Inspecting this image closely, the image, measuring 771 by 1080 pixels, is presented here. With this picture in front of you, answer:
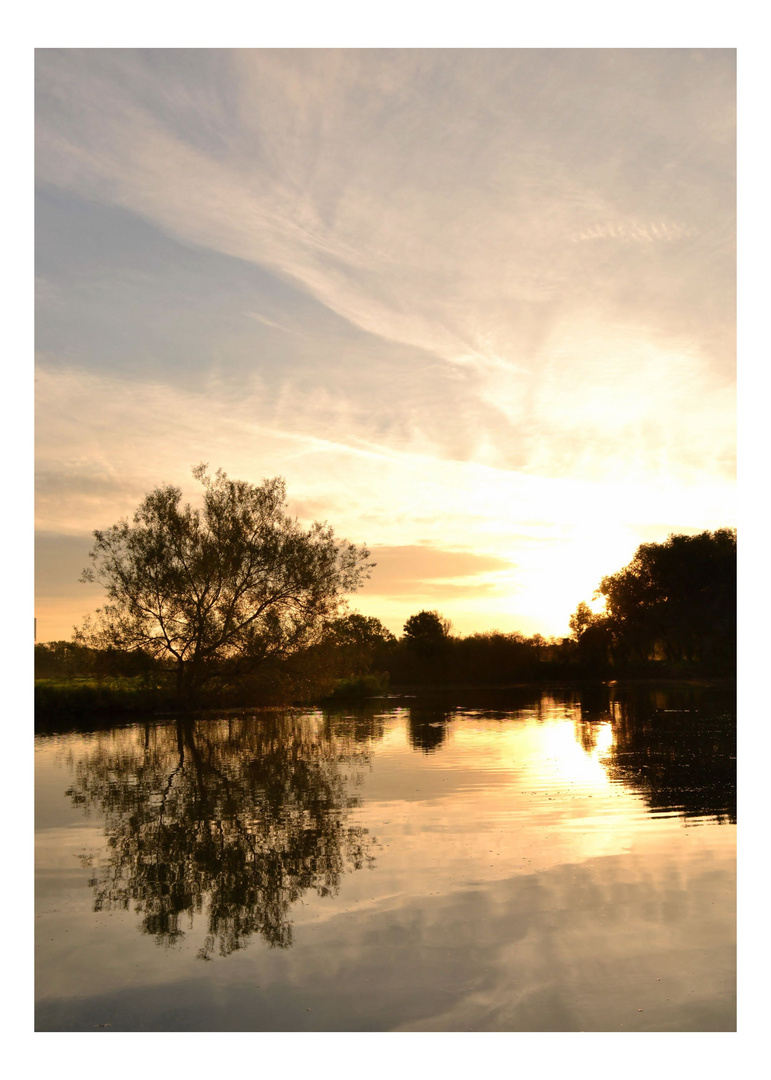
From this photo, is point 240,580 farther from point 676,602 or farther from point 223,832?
point 676,602

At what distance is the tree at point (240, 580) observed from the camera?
37.1 m

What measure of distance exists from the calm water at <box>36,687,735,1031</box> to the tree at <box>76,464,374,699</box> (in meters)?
18.3

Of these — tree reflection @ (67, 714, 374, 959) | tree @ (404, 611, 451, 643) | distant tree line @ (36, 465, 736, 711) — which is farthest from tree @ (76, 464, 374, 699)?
tree @ (404, 611, 451, 643)

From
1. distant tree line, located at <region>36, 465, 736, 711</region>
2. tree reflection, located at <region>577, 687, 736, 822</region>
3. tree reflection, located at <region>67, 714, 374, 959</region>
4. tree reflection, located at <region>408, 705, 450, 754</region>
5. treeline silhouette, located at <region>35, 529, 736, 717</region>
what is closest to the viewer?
tree reflection, located at <region>67, 714, 374, 959</region>

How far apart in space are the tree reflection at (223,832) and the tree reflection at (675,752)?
5.57m

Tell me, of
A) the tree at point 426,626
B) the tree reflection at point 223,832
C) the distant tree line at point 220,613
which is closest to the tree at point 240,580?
the distant tree line at point 220,613

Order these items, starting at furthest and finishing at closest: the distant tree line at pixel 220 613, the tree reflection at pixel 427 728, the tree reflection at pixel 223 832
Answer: the distant tree line at pixel 220 613, the tree reflection at pixel 427 728, the tree reflection at pixel 223 832

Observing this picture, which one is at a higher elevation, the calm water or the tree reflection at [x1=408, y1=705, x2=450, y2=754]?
the calm water

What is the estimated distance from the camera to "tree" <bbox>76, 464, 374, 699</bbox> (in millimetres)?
37062

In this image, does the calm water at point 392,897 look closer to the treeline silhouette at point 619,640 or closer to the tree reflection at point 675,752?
the tree reflection at point 675,752

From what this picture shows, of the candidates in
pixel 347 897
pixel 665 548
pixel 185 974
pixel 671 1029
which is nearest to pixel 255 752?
pixel 347 897

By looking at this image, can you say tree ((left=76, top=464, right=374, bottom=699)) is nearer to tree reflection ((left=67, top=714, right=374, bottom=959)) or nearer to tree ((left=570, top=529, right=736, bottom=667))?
tree reflection ((left=67, top=714, right=374, bottom=959))

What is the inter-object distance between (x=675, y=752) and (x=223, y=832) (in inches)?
495

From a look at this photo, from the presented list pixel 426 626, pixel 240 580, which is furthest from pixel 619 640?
pixel 240 580
